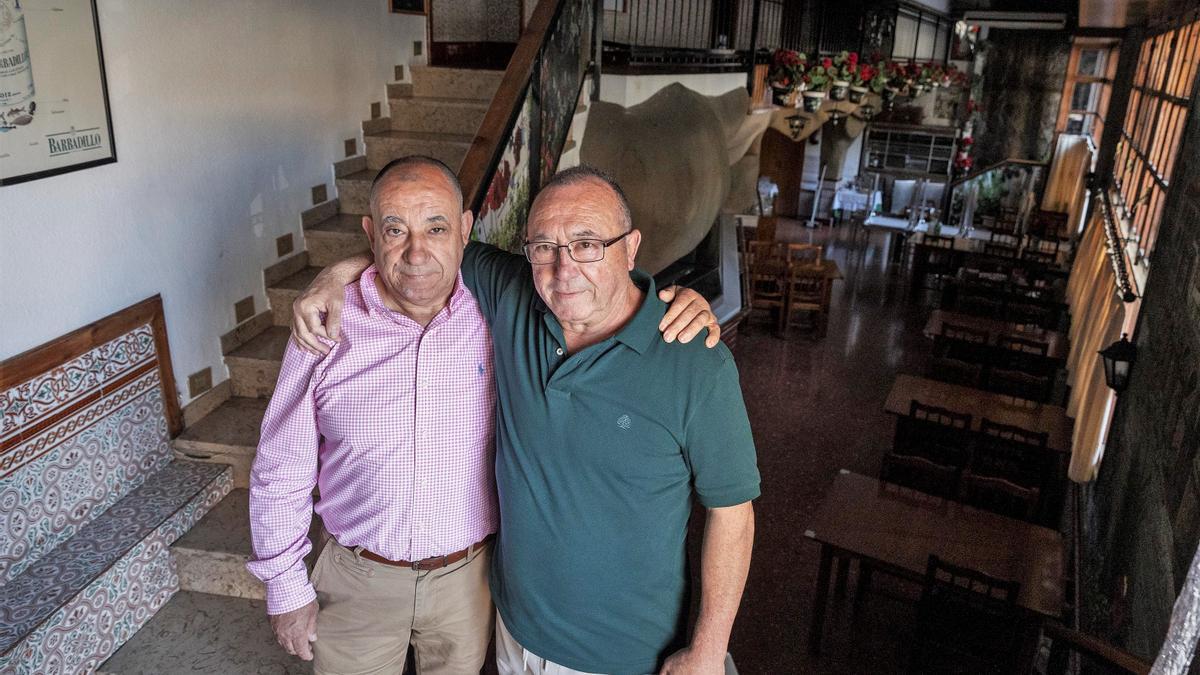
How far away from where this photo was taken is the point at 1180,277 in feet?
13.4

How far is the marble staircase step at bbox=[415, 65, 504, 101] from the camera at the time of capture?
19.4 ft

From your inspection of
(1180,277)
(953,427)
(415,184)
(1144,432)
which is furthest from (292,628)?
(953,427)

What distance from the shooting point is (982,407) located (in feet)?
20.4

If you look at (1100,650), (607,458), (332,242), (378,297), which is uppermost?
(378,297)

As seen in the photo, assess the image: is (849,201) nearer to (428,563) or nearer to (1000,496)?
(1000,496)

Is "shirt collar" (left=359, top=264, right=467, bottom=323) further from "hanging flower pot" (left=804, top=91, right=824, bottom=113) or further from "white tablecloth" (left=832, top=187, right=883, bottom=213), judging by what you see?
"white tablecloth" (left=832, top=187, right=883, bottom=213)

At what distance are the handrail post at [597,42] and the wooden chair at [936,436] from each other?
3.20m

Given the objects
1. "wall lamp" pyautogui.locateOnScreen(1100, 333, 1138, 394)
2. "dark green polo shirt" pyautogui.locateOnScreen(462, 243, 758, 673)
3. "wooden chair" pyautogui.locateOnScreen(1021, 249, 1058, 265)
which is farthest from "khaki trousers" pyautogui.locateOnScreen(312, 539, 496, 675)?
"wooden chair" pyautogui.locateOnScreen(1021, 249, 1058, 265)

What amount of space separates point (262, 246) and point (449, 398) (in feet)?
9.04

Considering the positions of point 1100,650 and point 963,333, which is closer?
point 1100,650

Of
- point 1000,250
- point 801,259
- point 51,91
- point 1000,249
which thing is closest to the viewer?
point 51,91

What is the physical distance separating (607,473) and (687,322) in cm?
41

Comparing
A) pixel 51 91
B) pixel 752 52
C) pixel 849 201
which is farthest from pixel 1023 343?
pixel 849 201

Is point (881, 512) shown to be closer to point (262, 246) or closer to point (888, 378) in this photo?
point (262, 246)
